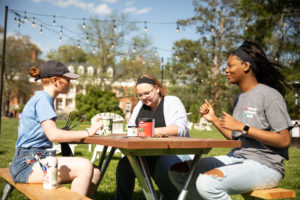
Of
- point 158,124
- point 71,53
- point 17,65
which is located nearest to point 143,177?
point 158,124

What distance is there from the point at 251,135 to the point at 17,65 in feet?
157

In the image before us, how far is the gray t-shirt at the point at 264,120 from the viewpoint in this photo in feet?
8.33

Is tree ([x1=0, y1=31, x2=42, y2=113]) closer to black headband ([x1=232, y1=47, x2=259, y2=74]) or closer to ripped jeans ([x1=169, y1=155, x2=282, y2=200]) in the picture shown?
black headband ([x1=232, y1=47, x2=259, y2=74])

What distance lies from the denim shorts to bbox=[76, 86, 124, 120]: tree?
86.8 ft

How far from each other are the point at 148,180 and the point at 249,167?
76cm

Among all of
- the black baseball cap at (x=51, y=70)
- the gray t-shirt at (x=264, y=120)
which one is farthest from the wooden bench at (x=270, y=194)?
the black baseball cap at (x=51, y=70)

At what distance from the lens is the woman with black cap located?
2688 mm

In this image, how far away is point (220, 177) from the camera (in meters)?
2.42

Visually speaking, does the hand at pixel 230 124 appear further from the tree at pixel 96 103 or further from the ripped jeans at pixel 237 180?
the tree at pixel 96 103

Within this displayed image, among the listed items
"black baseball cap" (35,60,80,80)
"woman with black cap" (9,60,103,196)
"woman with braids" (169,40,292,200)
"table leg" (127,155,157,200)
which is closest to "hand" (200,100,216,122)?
"woman with braids" (169,40,292,200)

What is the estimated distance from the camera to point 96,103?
30000mm

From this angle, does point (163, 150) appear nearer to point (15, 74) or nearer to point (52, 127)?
point (52, 127)

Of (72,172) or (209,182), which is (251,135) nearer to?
(209,182)

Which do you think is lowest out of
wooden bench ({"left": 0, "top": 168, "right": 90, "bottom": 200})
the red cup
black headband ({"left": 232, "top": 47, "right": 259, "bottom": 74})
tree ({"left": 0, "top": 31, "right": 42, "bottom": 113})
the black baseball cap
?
wooden bench ({"left": 0, "top": 168, "right": 90, "bottom": 200})
